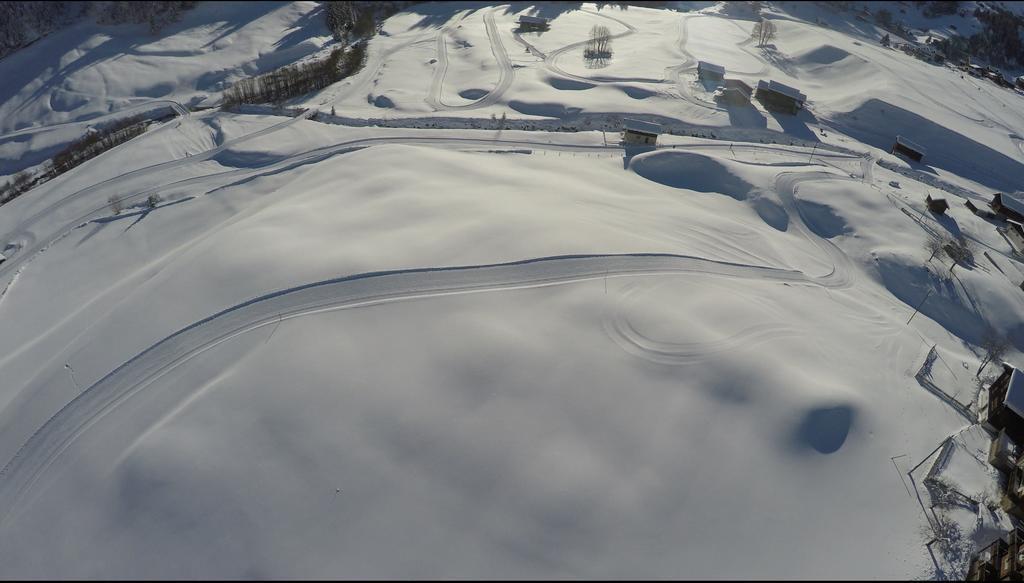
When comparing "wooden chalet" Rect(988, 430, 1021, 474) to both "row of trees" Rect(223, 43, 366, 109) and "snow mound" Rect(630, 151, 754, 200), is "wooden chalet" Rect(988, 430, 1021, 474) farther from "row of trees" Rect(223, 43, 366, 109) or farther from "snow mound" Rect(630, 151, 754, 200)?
"row of trees" Rect(223, 43, 366, 109)

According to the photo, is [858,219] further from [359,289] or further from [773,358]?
[359,289]

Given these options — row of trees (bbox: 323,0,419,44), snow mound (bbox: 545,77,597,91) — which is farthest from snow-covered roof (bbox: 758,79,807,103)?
row of trees (bbox: 323,0,419,44)

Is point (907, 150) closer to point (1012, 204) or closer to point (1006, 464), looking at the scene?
point (1012, 204)

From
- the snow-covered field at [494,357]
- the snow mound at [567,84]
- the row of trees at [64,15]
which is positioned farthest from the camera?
the row of trees at [64,15]

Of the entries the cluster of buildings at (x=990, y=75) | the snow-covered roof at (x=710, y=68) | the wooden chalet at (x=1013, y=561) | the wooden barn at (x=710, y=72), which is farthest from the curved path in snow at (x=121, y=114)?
the cluster of buildings at (x=990, y=75)

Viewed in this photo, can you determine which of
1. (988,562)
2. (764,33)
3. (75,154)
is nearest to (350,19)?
(75,154)

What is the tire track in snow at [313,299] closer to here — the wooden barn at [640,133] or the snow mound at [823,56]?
the wooden barn at [640,133]
